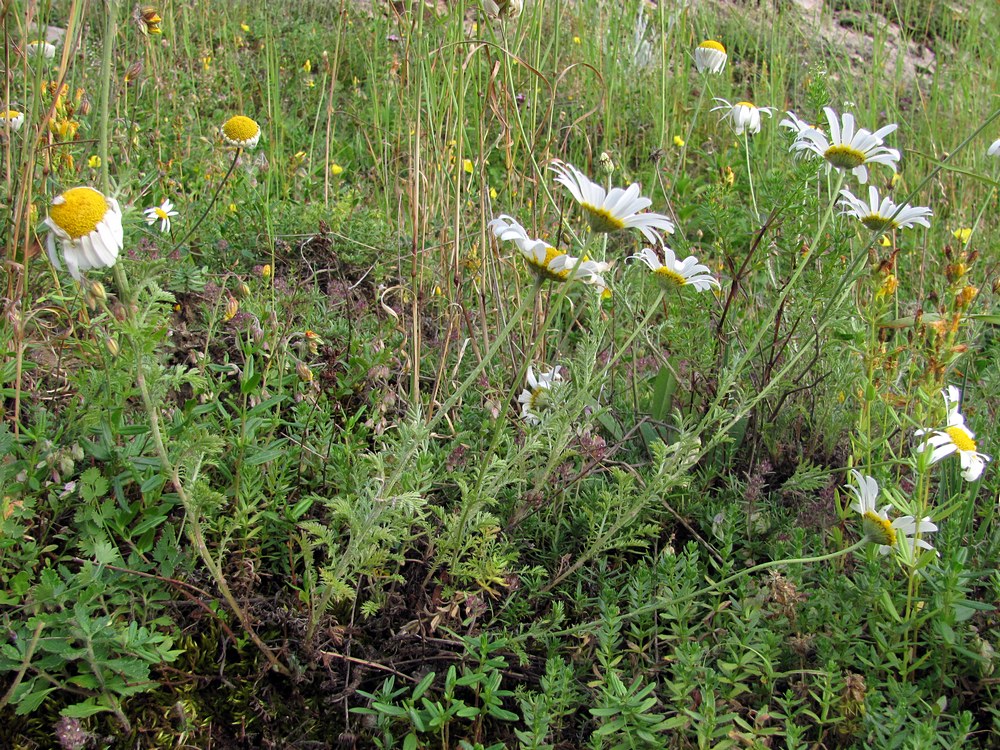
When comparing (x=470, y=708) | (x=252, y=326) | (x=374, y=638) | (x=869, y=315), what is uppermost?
(x=869, y=315)

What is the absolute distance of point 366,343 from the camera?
186cm

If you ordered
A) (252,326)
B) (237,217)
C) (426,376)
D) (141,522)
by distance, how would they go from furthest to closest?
(237,217)
(426,376)
(252,326)
(141,522)

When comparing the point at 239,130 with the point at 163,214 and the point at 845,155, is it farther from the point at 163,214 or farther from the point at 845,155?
the point at 845,155

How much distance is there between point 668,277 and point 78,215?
849 mm

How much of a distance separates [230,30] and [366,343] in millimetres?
2941

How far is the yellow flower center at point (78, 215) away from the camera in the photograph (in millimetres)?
951

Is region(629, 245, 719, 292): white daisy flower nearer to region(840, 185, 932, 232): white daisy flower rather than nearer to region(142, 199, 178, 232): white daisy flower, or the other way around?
region(840, 185, 932, 232): white daisy flower

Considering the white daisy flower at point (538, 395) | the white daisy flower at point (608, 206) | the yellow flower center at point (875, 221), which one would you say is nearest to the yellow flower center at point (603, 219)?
the white daisy flower at point (608, 206)

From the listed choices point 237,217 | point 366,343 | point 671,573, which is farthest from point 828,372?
point 237,217

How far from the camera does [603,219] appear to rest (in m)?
1.04

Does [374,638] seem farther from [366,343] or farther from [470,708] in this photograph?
[366,343]

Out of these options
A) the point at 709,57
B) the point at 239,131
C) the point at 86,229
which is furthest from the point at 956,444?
the point at 239,131

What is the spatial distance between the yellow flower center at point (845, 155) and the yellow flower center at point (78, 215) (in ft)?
4.06

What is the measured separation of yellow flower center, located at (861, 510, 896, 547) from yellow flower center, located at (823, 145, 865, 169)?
0.66m
